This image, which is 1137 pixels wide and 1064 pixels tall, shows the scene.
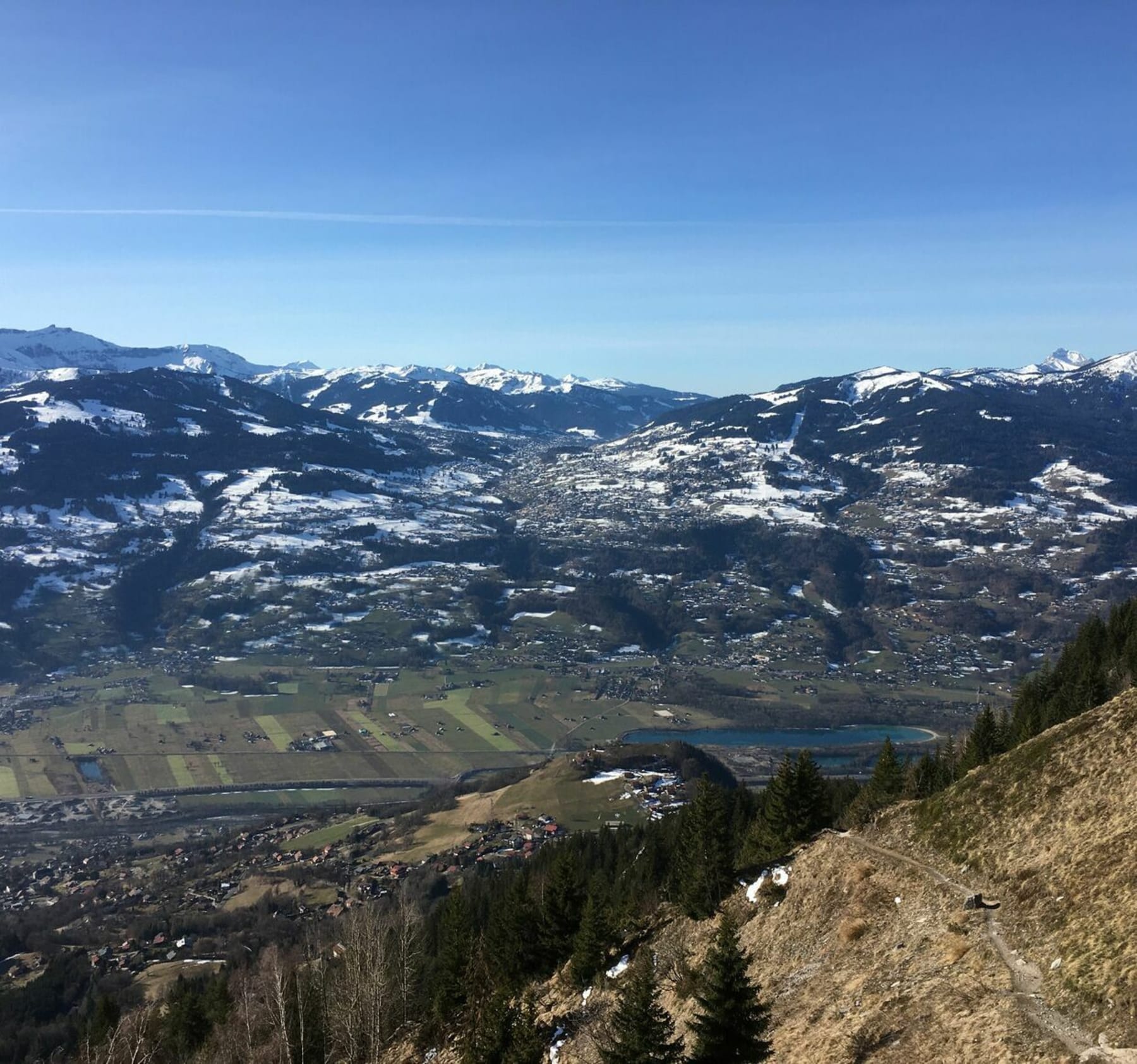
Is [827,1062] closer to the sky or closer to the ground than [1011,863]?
closer to the ground

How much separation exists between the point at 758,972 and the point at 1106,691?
37.5 meters

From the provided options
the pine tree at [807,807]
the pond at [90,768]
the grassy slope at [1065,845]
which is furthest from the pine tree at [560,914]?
the pond at [90,768]

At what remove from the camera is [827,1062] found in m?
28.5

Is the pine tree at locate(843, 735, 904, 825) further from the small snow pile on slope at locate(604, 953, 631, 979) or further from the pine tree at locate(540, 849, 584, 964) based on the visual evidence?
the pine tree at locate(540, 849, 584, 964)

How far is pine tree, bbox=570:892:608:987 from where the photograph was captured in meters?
45.8

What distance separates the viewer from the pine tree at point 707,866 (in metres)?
48.2

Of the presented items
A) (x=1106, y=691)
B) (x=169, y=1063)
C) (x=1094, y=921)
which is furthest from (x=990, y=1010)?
(x=169, y=1063)

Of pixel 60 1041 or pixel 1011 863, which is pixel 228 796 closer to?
pixel 60 1041

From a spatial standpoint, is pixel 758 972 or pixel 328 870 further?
pixel 328 870

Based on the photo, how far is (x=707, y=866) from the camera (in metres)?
49.2

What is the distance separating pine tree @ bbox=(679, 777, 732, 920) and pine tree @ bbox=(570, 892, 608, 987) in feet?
18.1

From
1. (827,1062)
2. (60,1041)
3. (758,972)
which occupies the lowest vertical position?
(60,1041)

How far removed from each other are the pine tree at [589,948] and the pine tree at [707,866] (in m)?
5.51

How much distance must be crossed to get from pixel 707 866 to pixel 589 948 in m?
8.68
